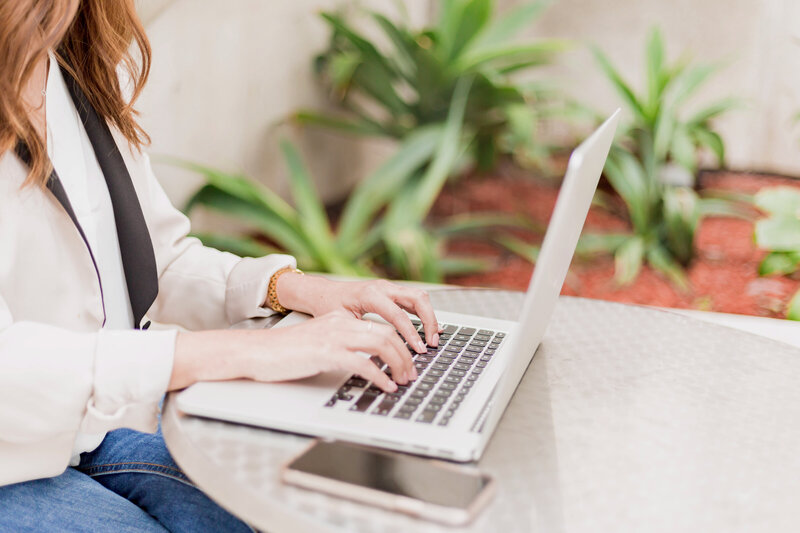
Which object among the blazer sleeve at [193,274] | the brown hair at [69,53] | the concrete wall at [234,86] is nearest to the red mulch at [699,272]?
the concrete wall at [234,86]

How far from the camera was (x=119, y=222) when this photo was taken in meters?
1.00

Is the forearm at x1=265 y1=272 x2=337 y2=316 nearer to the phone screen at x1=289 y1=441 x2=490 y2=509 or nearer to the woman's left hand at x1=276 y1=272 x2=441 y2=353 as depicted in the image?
the woman's left hand at x1=276 y1=272 x2=441 y2=353

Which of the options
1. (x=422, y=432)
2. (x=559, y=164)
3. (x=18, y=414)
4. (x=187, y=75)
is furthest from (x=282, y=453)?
(x=559, y=164)

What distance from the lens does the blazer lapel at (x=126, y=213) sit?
3.29ft

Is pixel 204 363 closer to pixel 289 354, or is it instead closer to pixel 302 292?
pixel 289 354

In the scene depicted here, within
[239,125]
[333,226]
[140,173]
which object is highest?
[140,173]

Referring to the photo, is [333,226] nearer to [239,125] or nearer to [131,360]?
[239,125]

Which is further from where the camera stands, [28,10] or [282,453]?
[28,10]

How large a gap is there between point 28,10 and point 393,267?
1.89 metres

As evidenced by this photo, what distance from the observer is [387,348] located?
2.62 feet

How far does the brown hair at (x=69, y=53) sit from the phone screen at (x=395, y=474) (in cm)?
44

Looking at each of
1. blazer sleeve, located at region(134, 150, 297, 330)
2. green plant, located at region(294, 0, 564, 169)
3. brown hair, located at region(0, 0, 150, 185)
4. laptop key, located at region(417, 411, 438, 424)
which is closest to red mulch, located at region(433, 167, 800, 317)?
green plant, located at region(294, 0, 564, 169)

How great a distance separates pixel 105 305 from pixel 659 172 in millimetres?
2096

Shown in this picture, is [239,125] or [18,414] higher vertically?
[18,414]
